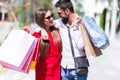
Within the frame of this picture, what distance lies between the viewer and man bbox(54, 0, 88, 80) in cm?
472

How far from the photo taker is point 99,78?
9273 millimetres

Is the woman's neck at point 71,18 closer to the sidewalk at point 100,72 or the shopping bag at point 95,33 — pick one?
the shopping bag at point 95,33

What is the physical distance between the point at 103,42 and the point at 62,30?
423 millimetres

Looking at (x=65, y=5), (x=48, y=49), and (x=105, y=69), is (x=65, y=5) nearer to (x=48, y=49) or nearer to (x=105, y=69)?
(x=48, y=49)

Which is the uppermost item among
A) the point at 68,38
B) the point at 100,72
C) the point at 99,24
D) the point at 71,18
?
the point at 71,18

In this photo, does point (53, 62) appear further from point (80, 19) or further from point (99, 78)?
point (99, 78)

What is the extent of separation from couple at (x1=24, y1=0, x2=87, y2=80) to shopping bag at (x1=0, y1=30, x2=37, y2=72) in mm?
172

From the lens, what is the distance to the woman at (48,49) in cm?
466

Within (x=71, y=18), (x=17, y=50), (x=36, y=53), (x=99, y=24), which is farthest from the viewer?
(x=99, y=24)

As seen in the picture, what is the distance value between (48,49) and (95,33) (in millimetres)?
472

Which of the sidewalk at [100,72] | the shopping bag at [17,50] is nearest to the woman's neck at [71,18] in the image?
the shopping bag at [17,50]

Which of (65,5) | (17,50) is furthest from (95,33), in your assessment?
(17,50)

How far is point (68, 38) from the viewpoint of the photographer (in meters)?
4.74

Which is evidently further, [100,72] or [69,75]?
[100,72]
